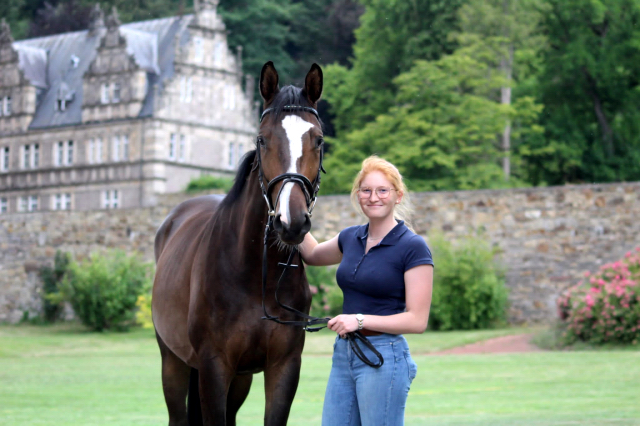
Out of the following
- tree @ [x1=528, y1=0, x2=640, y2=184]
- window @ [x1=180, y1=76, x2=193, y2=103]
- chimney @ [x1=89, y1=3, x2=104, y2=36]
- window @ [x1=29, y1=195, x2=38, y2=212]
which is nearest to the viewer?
tree @ [x1=528, y1=0, x2=640, y2=184]

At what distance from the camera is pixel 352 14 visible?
193 feet

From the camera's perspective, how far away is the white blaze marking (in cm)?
515

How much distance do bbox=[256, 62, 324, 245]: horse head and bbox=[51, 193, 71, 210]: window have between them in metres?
55.9

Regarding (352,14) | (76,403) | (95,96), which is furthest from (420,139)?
(76,403)

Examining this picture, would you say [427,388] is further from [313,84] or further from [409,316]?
[409,316]

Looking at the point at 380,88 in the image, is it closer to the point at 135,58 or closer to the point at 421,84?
the point at 421,84

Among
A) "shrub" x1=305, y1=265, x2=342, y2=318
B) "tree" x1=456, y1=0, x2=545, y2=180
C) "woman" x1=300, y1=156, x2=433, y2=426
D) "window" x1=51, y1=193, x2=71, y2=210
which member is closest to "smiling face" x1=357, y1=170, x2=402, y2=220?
"woman" x1=300, y1=156, x2=433, y2=426

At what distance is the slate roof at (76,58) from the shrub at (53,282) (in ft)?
76.1

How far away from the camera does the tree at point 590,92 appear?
42188mm

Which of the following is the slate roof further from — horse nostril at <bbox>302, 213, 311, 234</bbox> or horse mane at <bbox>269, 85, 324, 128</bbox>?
horse nostril at <bbox>302, 213, 311, 234</bbox>

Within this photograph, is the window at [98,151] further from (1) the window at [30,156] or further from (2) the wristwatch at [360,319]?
(2) the wristwatch at [360,319]

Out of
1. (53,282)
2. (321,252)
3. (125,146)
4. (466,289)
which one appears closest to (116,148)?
(125,146)

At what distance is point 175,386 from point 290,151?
3168 mm

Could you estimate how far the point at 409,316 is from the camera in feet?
16.9
